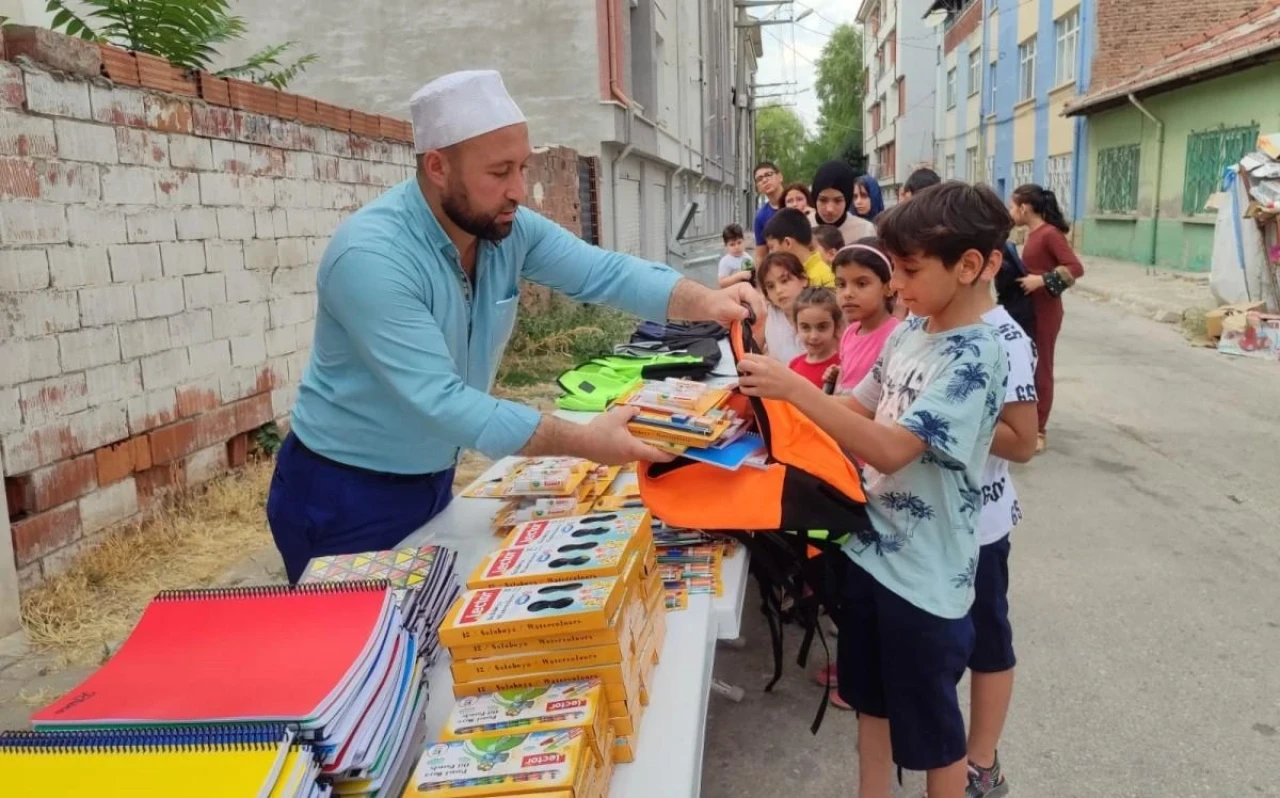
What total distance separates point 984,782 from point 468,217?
2.08m

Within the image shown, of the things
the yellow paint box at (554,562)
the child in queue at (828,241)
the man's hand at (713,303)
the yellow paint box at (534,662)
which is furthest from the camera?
the child in queue at (828,241)

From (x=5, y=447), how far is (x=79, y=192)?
1.16m

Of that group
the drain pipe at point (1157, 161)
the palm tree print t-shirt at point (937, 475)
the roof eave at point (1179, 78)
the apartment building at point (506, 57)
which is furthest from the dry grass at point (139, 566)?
the drain pipe at point (1157, 161)

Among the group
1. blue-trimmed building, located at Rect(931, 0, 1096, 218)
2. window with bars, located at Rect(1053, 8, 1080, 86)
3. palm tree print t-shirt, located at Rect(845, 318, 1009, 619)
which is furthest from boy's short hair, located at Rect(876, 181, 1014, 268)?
window with bars, located at Rect(1053, 8, 1080, 86)

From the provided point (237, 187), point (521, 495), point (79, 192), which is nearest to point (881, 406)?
point (521, 495)

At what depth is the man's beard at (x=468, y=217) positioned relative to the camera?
7.02 feet

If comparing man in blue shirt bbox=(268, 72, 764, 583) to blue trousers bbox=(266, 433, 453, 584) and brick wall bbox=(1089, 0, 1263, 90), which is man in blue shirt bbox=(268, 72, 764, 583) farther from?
brick wall bbox=(1089, 0, 1263, 90)

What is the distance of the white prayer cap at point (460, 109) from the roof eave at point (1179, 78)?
13.4 meters

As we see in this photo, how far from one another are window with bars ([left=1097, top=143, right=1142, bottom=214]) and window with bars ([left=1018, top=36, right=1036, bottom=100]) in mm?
5966

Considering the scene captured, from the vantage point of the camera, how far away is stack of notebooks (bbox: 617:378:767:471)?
7.09ft

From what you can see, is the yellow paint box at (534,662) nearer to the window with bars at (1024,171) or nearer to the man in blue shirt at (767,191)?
the man in blue shirt at (767,191)

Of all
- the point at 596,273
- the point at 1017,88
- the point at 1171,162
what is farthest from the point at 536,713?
the point at 1017,88

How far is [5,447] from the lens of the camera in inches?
143

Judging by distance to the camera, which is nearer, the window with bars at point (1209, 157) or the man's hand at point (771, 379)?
the man's hand at point (771, 379)
